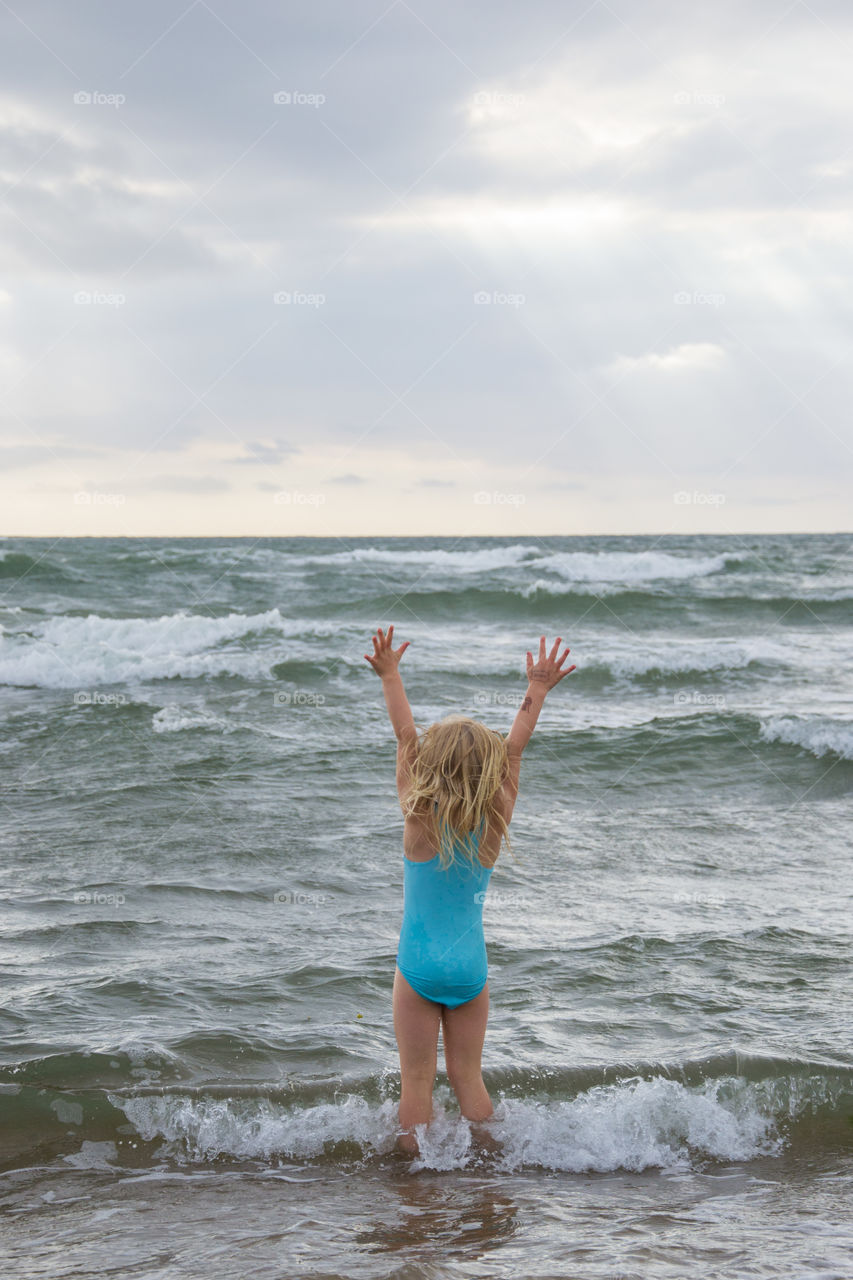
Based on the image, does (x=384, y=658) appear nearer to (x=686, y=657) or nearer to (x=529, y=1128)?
(x=529, y=1128)

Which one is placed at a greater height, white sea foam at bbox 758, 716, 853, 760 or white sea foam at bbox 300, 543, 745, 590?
white sea foam at bbox 300, 543, 745, 590

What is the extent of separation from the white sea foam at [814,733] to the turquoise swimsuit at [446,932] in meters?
8.81

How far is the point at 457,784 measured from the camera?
3.55 metres

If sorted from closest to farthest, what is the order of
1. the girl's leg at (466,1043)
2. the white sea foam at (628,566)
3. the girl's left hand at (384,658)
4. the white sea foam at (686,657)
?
the girl's leg at (466,1043)
the girl's left hand at (384,658)
the white sea foam at (686,657)
the white sea foam at (628,566)

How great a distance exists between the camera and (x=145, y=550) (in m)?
37.5

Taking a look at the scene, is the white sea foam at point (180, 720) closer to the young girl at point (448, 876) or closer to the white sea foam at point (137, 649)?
the white sea foam at point (137, 649)

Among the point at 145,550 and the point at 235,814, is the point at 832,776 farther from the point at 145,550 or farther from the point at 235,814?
the point at 145,550

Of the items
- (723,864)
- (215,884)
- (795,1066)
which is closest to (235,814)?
(215,884)

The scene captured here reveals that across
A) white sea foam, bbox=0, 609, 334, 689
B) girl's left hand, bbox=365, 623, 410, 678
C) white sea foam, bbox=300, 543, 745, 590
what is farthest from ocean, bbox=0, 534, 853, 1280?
white sea foam, bbox=300, 543, 745, 590

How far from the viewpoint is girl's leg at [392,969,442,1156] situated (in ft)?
12.2

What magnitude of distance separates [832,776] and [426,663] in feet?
25.9

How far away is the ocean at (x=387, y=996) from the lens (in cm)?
349

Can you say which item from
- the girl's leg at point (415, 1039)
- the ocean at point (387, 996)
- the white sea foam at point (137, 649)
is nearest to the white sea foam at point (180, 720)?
the ocean at point (387, 996)

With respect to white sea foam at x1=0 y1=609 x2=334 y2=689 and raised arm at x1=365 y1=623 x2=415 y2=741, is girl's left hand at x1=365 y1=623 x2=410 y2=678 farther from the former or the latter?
white sea foam at x1=0 y1=609 x2=334 y2=689
